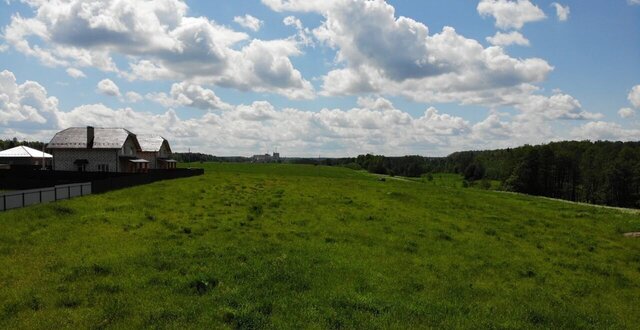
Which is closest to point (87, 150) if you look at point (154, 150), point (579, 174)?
point (154, 150)

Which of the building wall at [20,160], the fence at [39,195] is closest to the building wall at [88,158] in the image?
the building wall at [20,160]

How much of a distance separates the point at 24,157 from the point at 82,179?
33280 millimetres

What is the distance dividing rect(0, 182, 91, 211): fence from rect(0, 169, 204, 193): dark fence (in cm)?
209

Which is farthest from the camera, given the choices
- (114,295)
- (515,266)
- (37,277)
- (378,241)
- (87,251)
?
(378,241)

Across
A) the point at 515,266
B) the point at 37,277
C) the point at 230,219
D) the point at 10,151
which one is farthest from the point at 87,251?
the point at 10,151

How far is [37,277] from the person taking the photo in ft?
39.8

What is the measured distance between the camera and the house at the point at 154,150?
74.1 m

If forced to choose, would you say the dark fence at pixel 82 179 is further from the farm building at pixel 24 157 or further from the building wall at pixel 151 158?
the building wall at pixel 151 158

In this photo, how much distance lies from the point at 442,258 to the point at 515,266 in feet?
9.54

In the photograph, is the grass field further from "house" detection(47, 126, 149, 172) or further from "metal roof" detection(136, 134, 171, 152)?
"metal roof" detection(136, 134, 171, 152)

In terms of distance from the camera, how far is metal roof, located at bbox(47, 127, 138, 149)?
2350 inches

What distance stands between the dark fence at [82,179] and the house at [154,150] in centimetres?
2201

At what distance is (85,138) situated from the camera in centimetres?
6003

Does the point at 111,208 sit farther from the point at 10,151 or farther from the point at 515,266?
the point at 10,151
